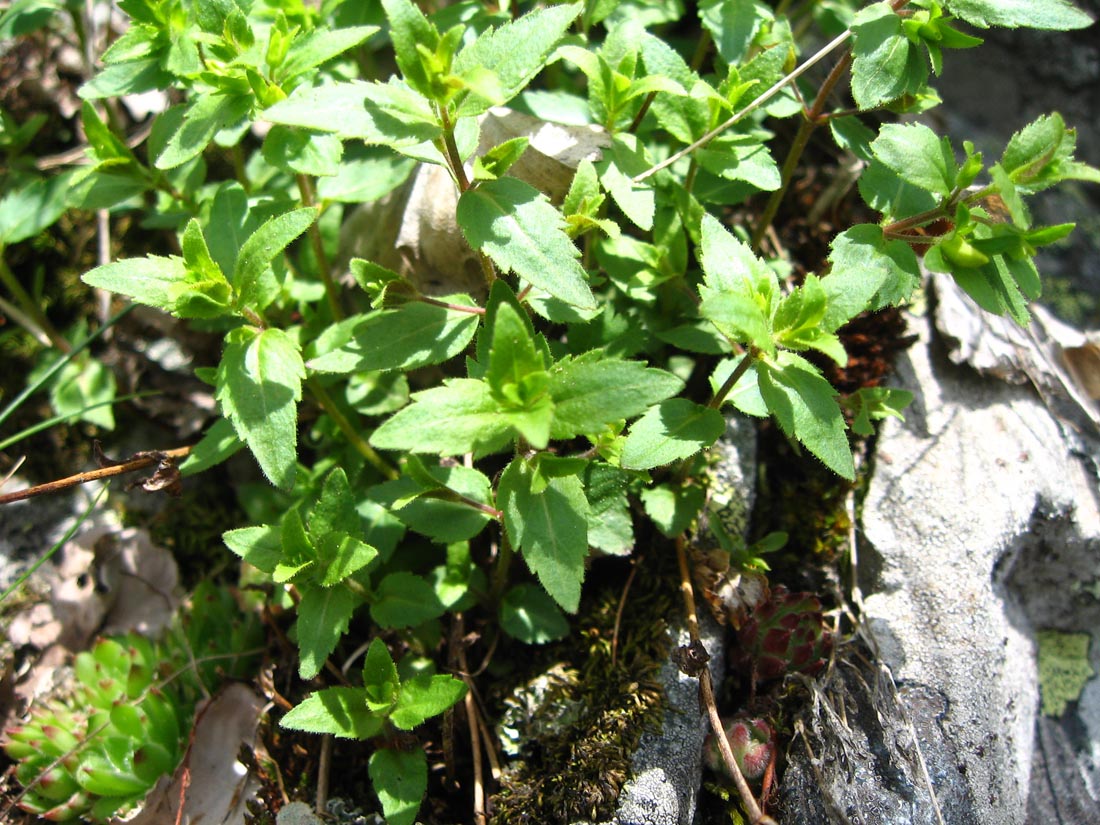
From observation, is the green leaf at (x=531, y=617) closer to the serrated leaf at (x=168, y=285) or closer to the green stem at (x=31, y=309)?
the serrated leaf at (x=168, y=285)

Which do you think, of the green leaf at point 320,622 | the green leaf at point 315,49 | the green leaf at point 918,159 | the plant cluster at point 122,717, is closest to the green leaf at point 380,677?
the green leaf at point 320,622

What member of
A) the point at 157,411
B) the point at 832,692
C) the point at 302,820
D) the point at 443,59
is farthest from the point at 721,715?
the point at 157,411

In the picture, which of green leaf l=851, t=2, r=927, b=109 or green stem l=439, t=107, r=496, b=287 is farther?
green leaf l=851, t=2, r=927, b=109

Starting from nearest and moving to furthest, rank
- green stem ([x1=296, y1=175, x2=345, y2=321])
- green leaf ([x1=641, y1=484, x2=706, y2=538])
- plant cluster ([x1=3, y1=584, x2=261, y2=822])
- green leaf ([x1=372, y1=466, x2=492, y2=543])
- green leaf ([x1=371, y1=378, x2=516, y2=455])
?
green leaf ([x1=371, y1=378, x2=516, y2=455]) < green leaf ([x1=372, y1=466, x2=492, y2=543]) < green leaf ([x1=641, y1=484, x2=706, y2=538]) < plant cluster ([x1=3, y1=584, x2=261, y2=822]) < green stem ([x1=296, y1=175, x2=345, y2=321])

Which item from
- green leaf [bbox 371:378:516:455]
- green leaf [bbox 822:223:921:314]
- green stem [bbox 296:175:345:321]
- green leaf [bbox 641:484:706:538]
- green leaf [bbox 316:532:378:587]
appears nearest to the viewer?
green leaf [bbox 371:378:516:455]

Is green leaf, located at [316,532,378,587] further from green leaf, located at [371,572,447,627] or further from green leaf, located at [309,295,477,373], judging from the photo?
green leaf, located at [309,295,477,373]

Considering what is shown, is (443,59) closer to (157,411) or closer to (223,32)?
(223,32)

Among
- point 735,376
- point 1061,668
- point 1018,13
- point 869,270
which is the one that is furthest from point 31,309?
point 1061,668

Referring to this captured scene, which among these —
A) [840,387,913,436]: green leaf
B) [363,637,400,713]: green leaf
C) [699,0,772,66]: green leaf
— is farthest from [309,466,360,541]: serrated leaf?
[699,0,772,66]: green leaf
